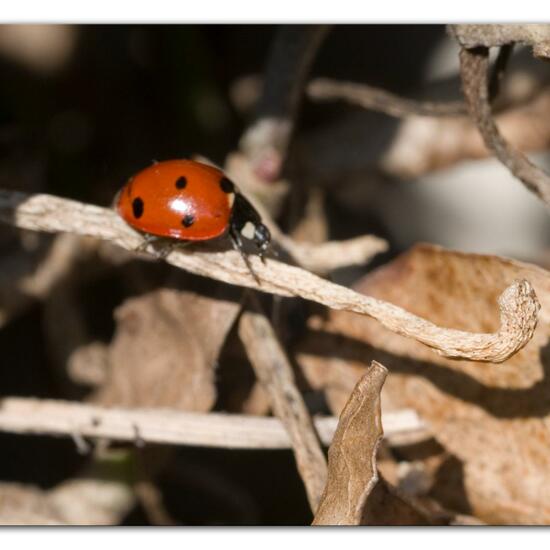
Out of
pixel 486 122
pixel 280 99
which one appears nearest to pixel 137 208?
pixel 280 99

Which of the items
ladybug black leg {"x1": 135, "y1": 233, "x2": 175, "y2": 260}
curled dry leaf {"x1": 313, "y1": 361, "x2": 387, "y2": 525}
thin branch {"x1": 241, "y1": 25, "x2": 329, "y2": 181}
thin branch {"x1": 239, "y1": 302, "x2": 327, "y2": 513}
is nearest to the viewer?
curled dry leaf {"x1": 313, "y1": 361, "x2": 387, "y2": 525}

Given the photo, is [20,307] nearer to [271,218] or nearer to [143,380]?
[143,380]

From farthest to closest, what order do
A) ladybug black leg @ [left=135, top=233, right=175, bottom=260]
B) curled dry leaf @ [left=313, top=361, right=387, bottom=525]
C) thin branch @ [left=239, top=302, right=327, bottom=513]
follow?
ladybug black leg @ [left=135, top=233, right=175, bottom=260], thin branch @ [left=239, top=302, right=327, bottom=513], curled dry leaf @ [left=313, top=361, right=387, bottom=525]

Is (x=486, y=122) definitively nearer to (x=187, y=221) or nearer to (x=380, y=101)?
(x=380, y=101)

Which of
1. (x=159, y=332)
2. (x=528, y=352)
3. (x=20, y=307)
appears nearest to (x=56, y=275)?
(x=20, y=307)

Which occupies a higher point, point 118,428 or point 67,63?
point 67,63

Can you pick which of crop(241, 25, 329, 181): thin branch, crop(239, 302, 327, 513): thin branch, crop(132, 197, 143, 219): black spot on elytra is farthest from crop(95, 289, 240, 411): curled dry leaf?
crop(241, 25, 329, 181): thin branch

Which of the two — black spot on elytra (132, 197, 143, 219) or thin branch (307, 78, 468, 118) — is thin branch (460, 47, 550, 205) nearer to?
thin branch (307, 78, 468, 118)
